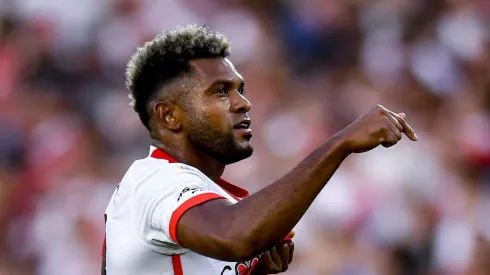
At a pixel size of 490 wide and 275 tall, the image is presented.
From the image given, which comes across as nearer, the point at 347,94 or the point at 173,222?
the point at 173,222

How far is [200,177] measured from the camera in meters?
2.96

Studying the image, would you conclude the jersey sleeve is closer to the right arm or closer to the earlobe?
the right arm

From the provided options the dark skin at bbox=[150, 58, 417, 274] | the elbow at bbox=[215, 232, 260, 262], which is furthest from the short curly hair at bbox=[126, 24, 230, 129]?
the elbow at bbox=[215, 232, 260, 262]

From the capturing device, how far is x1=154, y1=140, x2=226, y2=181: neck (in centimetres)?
321

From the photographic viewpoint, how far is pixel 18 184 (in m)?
7.83

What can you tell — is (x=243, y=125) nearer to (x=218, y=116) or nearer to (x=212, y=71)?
(x=218, y=116)

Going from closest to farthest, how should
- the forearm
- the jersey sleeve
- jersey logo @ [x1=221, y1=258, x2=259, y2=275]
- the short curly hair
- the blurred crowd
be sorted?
the forearm → the jersey sleeve → jersey logo @ [x1=221, y1=258, x2=259, y2=275] → the short curly hair → the blurred crowd

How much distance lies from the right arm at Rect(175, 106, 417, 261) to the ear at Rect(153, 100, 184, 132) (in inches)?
23.0

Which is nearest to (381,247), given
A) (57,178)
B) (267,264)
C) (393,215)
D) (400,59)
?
(393,215)

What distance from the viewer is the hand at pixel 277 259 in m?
3.22

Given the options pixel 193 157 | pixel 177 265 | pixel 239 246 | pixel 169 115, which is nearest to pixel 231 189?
pixel 193 157

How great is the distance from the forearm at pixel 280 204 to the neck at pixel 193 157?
612 mm

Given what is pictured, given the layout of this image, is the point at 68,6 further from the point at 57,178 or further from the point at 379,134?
the point at 379,134

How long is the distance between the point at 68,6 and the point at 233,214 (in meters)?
6.63
